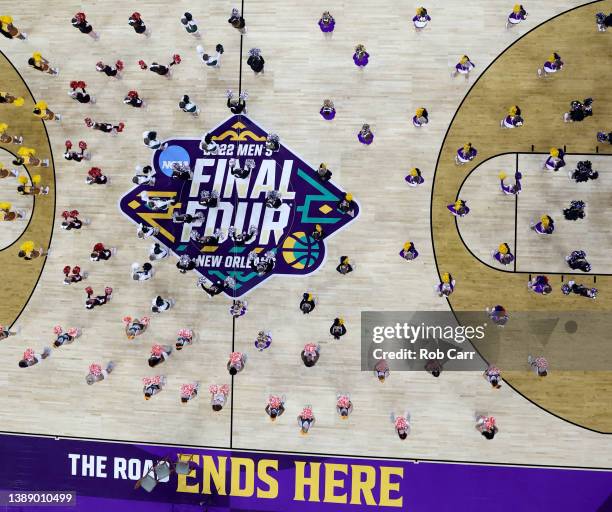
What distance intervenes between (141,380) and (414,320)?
24.6ft

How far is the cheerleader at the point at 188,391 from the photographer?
13.3 metres

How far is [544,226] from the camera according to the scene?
41.5ft

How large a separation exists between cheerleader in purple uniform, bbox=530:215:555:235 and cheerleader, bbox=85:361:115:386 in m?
11.7

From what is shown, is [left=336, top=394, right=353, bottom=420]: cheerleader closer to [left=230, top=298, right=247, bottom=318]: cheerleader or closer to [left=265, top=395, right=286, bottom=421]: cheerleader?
[left=265, top=395, right=286, bottom=421]: cheerleader

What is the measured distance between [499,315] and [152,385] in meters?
9.12

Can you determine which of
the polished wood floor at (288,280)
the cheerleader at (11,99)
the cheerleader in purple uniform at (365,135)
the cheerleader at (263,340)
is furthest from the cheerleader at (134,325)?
the cheerleader in purple uniform at (365,135)

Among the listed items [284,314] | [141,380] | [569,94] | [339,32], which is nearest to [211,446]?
[141,380]

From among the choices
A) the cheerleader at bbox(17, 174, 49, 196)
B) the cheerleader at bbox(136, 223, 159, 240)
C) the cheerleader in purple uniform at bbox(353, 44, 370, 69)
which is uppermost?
the cheerleader in purple uniform at bbox(353, 44, 370, 69)

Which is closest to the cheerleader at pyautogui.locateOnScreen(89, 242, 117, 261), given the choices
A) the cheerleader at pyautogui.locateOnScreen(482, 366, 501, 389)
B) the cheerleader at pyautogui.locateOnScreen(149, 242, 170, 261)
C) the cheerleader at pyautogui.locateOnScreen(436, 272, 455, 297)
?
the cheerleader at pyautogui.locateOnScreen(149, 242, 170, 261)

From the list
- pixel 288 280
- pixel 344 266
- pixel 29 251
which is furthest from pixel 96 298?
pixel 344 266

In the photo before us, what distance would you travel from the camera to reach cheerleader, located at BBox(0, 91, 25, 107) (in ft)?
44.8

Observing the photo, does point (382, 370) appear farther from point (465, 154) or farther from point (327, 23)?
point (327, 23)

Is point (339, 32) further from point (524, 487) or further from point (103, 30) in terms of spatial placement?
point (524, 487)

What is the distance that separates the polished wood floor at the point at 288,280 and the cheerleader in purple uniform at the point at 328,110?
10.6 inches
